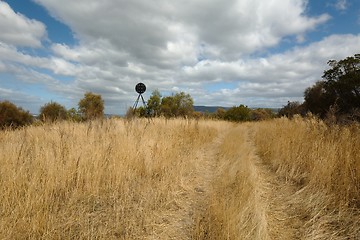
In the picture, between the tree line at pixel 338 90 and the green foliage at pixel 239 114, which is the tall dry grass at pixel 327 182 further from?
the green foliage at pixel 239 114

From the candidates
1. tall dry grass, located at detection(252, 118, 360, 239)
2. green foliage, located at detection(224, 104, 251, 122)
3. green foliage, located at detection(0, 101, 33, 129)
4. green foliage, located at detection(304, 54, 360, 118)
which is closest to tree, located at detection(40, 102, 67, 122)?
tall dry grass, located at detection(252, 118, 360, 239)

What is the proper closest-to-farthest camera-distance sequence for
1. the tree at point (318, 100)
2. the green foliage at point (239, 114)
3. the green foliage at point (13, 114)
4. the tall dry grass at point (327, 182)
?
the tall dry grass at point (327, 182), the tree at point (318, 100), the green foliage at point (13, 114), the green foliage at point (239, 114)

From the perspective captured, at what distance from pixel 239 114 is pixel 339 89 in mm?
17233

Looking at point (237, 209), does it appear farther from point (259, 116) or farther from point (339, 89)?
point (259, 116)

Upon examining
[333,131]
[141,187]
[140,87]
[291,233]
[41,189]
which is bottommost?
[291,233]

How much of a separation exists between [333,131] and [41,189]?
6145 millimetres

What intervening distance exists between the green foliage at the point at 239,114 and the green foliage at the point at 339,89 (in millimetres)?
12997

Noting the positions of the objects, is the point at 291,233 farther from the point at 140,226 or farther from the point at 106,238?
the point at 106,238

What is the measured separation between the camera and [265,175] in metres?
5.17

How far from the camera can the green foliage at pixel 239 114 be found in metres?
36.2

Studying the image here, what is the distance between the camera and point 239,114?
36.7 meters

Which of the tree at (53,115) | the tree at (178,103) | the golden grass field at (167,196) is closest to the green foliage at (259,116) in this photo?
the tree at (178,103)

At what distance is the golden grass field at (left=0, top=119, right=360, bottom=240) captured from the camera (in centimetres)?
263

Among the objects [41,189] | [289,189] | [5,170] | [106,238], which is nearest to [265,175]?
[289,189]
